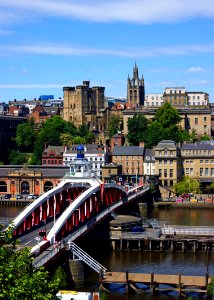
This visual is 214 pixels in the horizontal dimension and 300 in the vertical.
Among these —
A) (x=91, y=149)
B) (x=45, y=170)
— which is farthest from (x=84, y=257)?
(x=91, y=149)

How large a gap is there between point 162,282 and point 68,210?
12.6m

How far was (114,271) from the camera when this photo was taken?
56.8 meters

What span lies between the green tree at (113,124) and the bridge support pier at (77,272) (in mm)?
98353

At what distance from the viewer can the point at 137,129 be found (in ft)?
462

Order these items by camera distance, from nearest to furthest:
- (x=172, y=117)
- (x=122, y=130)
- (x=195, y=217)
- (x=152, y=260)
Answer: (x=152, y=260) < (x=195, y=217) < (x=172, y=117) < (x=122, y=130)

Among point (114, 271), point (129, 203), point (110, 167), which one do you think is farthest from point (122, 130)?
point (114, 271)

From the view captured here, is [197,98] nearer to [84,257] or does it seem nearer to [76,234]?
[76,234]

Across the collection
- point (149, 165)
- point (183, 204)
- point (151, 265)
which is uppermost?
point (149, 165)

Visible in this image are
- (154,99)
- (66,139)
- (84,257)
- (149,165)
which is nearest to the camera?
(84,257)

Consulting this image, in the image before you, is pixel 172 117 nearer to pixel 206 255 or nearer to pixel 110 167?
pixel 110 167

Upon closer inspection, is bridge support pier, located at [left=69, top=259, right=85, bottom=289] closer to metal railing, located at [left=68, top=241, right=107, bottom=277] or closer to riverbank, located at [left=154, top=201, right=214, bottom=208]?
metal railing, located at [left=68, top=241, right=107, bottom=277]

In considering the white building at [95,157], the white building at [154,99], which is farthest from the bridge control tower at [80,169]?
the white building at [154,99]

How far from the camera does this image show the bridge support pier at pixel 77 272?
52.2 meters

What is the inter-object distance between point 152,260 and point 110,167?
5448cm
